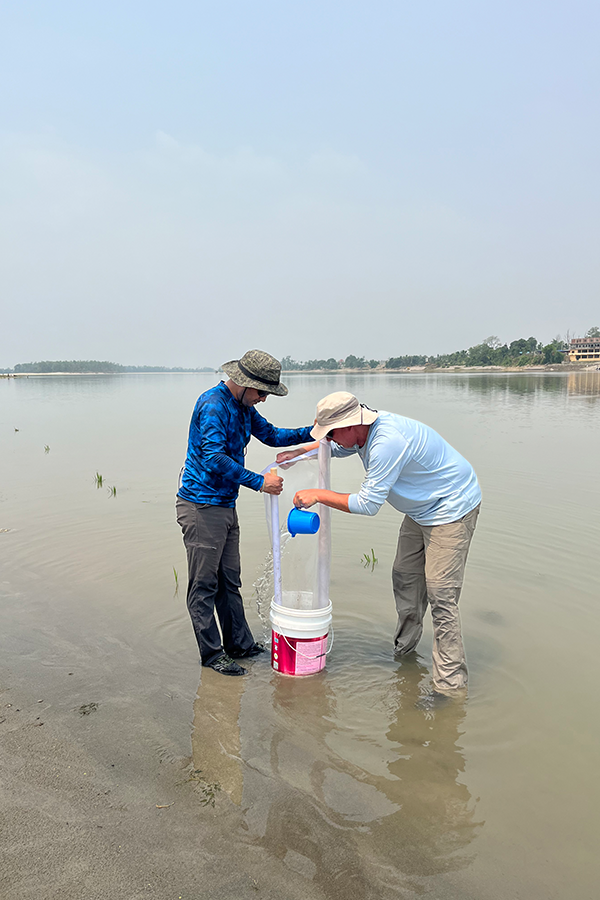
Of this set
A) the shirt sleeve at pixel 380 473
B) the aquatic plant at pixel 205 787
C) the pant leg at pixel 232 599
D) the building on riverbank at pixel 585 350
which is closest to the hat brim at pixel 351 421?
the shirt sleeve at pixel 380 473

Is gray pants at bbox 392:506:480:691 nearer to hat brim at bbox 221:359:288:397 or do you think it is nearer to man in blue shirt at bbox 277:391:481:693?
man in blue shirt at bbox 277:391:481:693

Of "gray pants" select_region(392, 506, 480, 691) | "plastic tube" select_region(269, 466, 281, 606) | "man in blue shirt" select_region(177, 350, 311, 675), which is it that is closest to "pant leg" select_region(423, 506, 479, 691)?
"gray pants" select_region(392, 506, 480, 691)

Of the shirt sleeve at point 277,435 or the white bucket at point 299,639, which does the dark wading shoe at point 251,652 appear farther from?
the shirt sleeve at point 277,435

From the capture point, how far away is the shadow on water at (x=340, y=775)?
2.29m

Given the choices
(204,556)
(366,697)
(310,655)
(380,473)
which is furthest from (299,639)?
(380,473)

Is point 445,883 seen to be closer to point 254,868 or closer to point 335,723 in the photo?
point 254,868

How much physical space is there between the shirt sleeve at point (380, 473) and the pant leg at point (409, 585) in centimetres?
73

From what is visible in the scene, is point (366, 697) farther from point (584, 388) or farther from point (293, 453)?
point (584, 388)

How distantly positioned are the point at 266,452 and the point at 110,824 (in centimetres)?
256

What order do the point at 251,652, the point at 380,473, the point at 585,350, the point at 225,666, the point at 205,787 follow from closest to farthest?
the point at 205,787
the point at 380,473
the point at 225,666
the point at 251,652
the point at 585,350

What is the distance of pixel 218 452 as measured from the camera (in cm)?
356

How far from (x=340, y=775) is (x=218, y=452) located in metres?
1.88

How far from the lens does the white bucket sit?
3635mm

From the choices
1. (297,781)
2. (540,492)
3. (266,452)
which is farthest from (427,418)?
(297,781)
